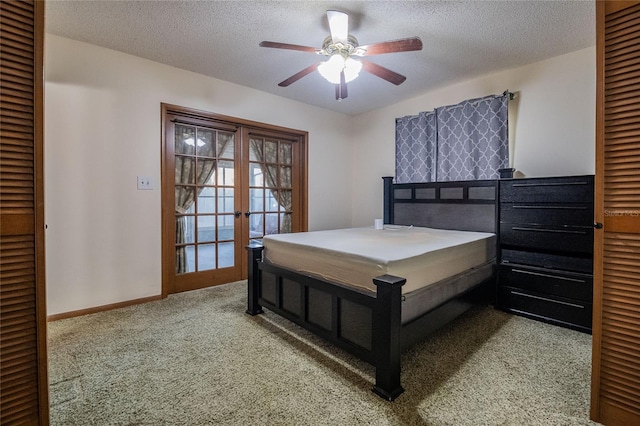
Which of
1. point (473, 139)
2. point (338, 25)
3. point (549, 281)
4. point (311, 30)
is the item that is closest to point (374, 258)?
point (338, 25)

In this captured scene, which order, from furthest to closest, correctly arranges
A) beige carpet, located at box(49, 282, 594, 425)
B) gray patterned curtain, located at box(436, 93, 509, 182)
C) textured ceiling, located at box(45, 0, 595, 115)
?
gray patterned curtain, located at box(436, 93, 509, 182), textured ceiling, located at box(45, 0, 595, 115), beige carpet, located at box(49, 282, 594, 425)

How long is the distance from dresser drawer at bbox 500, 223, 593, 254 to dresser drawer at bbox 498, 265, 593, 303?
21 centimetres

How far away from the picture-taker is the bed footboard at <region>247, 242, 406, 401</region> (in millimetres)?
1557

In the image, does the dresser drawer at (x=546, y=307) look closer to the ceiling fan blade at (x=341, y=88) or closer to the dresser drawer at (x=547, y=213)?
the dresser drawer at (x=547, y=213)

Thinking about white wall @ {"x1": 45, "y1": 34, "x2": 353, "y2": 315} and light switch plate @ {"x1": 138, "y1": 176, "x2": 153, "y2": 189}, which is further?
light switch plate @ {"x1": 138, "y1": 176, "x2": 153, "y2": 189}

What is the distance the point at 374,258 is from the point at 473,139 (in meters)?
2.53

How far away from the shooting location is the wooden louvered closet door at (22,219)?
3.27 feet

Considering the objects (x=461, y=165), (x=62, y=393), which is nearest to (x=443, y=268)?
(x=461, y=165)

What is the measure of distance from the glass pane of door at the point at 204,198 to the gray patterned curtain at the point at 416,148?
2.33 metres

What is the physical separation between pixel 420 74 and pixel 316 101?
152 centimetres

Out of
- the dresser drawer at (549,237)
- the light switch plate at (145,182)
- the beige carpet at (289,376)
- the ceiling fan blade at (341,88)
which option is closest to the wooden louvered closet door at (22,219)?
the beige carpet at (289,376)

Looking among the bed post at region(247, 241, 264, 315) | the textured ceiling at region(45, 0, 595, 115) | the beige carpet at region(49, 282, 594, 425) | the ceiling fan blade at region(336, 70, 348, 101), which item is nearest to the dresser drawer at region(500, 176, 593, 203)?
the beige carpet at region(49, 282, 594, 425)

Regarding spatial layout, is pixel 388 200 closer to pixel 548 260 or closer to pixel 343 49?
pixel 548 260

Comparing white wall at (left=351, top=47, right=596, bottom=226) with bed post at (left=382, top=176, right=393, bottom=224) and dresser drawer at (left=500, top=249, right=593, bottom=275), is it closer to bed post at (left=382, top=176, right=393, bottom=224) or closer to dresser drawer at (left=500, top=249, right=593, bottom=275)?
dresser drawer at (left=500, top=249, right=593, bottom=275)
